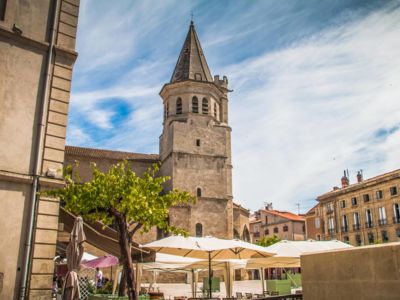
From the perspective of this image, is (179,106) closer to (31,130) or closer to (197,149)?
(197,149)

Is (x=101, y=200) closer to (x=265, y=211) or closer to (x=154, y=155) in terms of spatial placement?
(x=154, y=155)

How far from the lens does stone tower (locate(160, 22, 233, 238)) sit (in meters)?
32.7

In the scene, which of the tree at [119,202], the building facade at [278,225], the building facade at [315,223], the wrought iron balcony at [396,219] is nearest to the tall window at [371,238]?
the wrought iron balcony at [396,219]

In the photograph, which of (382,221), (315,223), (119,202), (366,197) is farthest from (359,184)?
(119,202)

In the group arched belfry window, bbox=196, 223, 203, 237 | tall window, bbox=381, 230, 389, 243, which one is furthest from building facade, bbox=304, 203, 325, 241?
arched belfry window, bbox=196, 223, 203, 237

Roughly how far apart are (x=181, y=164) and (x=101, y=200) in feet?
81.5

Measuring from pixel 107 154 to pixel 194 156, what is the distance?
26.8 feet

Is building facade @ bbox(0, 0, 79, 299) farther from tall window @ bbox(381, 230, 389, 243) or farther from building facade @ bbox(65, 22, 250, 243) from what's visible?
tall window @ bbox(381, 230, 389, 243)

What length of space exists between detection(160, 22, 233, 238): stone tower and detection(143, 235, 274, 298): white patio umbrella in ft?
63.3

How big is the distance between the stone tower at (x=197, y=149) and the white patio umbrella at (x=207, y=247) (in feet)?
63.3

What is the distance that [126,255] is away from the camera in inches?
338

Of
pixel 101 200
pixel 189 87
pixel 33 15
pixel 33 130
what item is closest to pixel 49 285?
pixel 101 200

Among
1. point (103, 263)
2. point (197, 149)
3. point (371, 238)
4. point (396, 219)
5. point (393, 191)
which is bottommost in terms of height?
point (103, 263)

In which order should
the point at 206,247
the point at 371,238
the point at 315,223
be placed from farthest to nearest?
the point at 315,223 → the point at 371,238 → the point at 206,247
